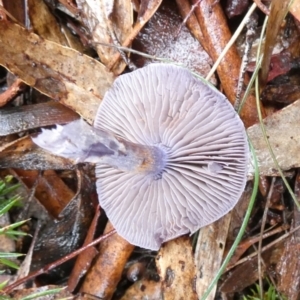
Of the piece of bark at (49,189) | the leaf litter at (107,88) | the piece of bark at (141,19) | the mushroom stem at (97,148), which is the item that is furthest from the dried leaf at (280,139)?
the piece of bark at (49,189)

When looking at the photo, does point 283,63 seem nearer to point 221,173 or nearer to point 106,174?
point 221,173

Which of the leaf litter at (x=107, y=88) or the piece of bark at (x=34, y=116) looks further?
the piece of bark at (x=34, y=116)

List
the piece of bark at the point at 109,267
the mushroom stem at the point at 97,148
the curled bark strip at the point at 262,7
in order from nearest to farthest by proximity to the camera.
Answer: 1. the mushroom stem at the point at 97,148
2. the curled bark strip at the point at 262,7
3. the piece of bark at the point at 109,267

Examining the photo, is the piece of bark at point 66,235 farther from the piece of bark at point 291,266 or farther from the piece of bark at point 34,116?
the piece of bark at point 291,266

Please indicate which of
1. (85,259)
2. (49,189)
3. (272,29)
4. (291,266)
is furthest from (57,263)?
(272,29)

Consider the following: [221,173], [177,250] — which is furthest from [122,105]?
[177,250]

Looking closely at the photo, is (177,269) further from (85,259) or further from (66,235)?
(66,235)

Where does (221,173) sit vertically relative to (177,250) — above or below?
above
